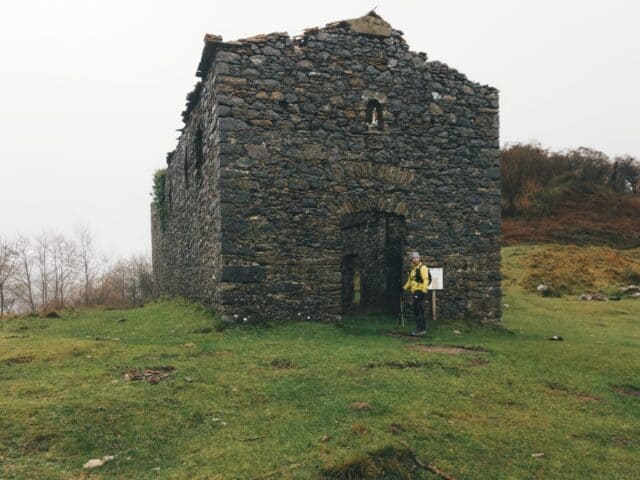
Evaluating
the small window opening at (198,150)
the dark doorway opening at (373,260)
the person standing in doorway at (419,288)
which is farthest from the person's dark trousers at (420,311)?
the small window opening at (198,150)

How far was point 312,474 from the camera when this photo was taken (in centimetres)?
428

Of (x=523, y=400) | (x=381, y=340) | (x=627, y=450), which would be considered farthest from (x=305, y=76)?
(x=627, y=450)

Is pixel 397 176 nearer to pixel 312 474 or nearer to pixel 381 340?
pixel 381 340

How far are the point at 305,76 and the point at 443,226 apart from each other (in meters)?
4.68

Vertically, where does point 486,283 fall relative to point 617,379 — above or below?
above

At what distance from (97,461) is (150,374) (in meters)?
2.50

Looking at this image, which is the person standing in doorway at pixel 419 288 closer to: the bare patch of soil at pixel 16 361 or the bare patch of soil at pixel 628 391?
the bare patch of soil at pixel 628 391

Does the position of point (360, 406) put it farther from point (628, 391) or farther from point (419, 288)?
point (419, 288)

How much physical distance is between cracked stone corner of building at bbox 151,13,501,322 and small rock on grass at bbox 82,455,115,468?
6021 mm

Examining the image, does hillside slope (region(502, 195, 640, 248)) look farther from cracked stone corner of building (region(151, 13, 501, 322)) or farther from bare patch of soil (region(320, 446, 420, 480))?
bare patch of soil (region(320, 446, 420, 480))

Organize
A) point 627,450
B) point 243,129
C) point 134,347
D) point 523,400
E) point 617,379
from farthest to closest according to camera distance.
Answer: point 243,129, point 134,347, point 617,379, point 523,400, point 627,450

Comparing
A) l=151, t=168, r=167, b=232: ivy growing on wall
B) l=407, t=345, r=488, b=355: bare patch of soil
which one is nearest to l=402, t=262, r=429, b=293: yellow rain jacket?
l=407, t=345, r=488, b=355: bare patch of soil

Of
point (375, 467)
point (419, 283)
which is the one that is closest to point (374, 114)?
point (419, 283)

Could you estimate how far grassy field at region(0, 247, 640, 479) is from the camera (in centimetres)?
463
